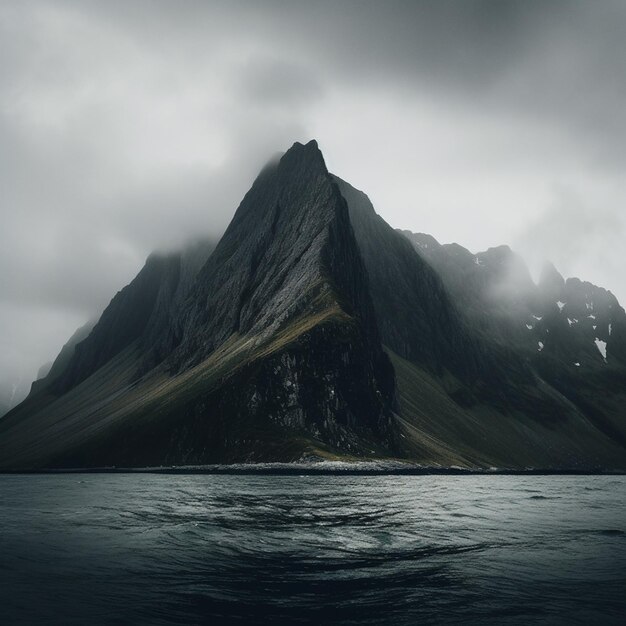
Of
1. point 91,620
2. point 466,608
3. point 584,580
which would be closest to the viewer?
point 91,620

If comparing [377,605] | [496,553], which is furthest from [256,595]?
[496,553]

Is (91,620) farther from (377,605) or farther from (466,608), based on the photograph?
(466,608)

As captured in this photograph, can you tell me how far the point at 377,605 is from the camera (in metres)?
25.3

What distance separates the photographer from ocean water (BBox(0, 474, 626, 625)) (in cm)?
2450

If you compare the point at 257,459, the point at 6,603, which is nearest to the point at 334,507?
the point at 6,603

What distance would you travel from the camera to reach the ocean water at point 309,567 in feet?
80.4

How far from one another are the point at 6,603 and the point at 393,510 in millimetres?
46278

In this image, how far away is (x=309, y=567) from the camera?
109 feet

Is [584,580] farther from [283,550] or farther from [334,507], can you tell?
[334,507]

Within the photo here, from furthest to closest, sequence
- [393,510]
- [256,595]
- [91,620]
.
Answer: [393,510] < [256,595] < [91,620]

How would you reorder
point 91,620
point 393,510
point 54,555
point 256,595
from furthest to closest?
point 393,510 < point 54,555 < point 256,595 < point 91,620

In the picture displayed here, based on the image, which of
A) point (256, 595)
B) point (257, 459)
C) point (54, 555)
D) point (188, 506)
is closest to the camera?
point (256, 595)

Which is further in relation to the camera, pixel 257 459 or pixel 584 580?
pixel 257 459

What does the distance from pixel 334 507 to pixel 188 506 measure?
1746cm
